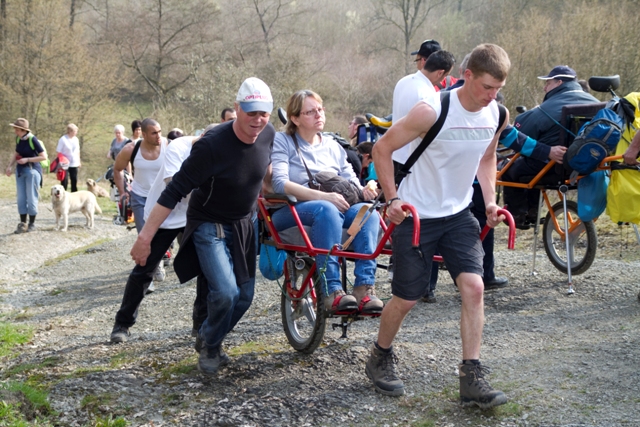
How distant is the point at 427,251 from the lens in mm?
4160

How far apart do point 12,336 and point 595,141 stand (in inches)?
221

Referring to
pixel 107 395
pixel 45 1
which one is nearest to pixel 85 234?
pixel 107 395

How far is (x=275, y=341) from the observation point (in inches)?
225

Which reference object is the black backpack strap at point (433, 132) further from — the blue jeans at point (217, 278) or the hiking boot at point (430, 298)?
the hiking boot at point (430, 298)

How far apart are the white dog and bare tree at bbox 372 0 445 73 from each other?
25320 millimetres

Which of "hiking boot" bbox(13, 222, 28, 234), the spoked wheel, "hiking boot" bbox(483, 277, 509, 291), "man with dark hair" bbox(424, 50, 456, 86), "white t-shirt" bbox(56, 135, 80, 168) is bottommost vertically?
"hiking boot" bbox(13, 222, 28, 234)

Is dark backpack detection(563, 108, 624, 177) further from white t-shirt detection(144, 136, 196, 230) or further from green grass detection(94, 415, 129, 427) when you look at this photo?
green grass detection(94, 415, 129, 427)

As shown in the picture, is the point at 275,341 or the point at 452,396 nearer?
the point at 452,396

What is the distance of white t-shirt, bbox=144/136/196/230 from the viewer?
5957mm

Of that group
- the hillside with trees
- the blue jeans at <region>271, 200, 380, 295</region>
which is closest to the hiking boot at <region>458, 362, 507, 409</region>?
the blue jeans at <region>271, 200, 380, 295</region>

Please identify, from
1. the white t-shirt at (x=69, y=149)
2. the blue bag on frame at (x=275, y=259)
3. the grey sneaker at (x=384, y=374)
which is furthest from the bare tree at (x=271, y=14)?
the grey sneaker at (x=384, y=374)

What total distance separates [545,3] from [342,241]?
89.4 feet

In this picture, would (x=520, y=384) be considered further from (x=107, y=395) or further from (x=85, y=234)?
(x=85, y=234)

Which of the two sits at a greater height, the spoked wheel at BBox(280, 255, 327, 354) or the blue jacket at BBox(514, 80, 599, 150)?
the blue jacket at BBox(514, 80, 599, 150)
